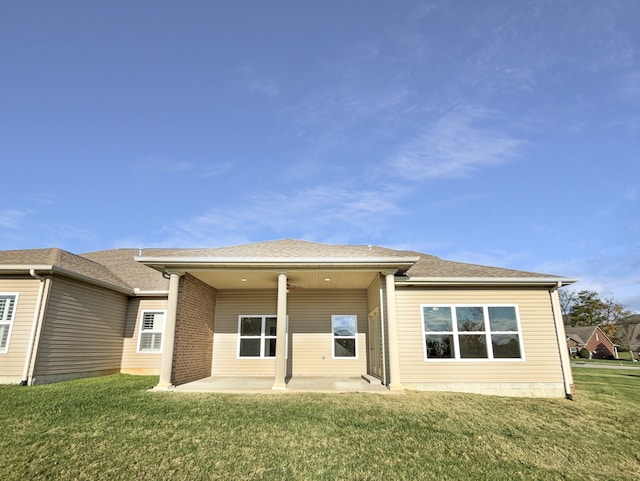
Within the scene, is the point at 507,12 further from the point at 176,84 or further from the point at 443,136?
the point at 176,84

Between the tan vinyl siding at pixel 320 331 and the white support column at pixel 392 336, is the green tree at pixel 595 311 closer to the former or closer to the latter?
the tan vinyl siding at pixel 320 331

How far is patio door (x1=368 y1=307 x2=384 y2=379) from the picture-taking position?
375 inches

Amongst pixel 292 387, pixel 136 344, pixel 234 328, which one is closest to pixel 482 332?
pixel 292 387

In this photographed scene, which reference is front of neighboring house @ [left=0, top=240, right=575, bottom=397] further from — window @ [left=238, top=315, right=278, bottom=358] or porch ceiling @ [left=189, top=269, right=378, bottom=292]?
window @ [left=238, top=315, right=278, bottom=358]

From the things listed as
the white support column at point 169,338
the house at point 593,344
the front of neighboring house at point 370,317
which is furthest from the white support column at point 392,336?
the house at point 593,344

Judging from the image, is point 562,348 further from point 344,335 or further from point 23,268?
point 23,268

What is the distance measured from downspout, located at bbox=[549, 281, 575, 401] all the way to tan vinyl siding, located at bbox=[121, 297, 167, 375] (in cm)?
1250

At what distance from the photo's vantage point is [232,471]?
400 cm

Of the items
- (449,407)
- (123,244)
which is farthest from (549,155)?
(123,244)

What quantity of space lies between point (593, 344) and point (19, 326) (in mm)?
56895

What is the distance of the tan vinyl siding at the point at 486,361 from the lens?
9055 millimetres

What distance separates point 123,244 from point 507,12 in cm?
1974

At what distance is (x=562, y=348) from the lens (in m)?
9.15

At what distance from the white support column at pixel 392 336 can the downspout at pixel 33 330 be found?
912cm
